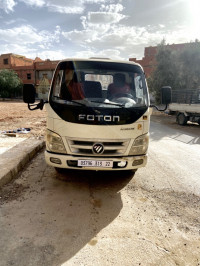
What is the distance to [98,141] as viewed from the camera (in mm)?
3395

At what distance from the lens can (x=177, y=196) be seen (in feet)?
11.8

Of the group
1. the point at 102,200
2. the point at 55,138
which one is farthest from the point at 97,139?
the point at 102,200

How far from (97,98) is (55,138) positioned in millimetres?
1006

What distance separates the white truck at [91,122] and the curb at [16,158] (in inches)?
36.7

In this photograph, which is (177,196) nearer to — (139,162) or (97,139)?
(139,162)

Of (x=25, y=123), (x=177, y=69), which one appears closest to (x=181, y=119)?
(x=25, y=123)

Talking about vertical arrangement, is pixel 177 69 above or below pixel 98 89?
above

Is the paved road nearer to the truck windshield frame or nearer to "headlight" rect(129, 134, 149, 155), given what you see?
"headlight" rect(129, 134, 149, 155)

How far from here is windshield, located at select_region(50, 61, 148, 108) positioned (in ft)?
11.7

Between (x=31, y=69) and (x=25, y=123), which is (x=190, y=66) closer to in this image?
(x=25, y=123)

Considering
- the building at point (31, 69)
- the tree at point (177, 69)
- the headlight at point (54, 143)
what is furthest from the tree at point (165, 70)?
the building at point (31, 69)

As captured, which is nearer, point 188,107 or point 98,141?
point 98,141

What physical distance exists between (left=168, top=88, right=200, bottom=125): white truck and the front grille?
9575mm

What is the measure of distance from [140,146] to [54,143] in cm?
149
